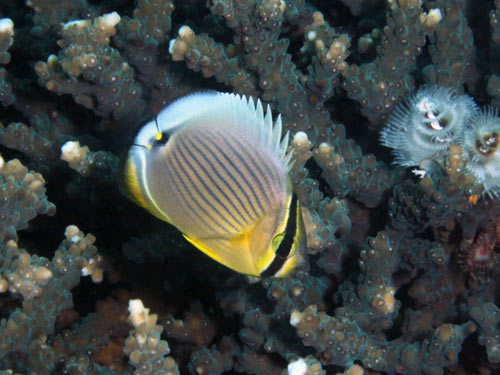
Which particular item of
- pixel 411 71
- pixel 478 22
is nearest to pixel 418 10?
pixel 411 71

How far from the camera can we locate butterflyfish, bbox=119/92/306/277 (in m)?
1.44

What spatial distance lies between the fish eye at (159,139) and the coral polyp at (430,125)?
1254 mm

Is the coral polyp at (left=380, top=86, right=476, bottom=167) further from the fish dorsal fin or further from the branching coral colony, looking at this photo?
the fish dorsal fin

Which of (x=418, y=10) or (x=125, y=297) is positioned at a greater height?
(x=418, y=10)

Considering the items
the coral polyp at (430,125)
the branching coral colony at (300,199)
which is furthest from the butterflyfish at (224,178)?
the coral polyp at (430,125)

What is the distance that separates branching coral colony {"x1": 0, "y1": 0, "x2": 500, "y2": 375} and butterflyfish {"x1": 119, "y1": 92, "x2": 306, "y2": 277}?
1.48 feet

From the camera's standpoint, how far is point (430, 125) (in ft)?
7.43

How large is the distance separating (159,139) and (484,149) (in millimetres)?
1456

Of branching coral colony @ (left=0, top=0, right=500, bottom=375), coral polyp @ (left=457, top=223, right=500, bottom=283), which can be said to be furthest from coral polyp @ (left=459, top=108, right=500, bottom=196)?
coral polyp @ (left=457, top=223, right=500, bottom=283)

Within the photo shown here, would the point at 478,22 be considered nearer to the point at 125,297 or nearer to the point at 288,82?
the point at 288,82

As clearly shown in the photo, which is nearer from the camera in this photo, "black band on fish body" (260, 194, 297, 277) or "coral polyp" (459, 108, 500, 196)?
"black band on fish body" (260, 194, 297, 277)

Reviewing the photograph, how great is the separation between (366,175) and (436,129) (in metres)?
0.40

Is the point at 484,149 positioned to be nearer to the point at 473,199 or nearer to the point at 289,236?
the point at 473,199

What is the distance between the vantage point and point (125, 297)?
2715mm
